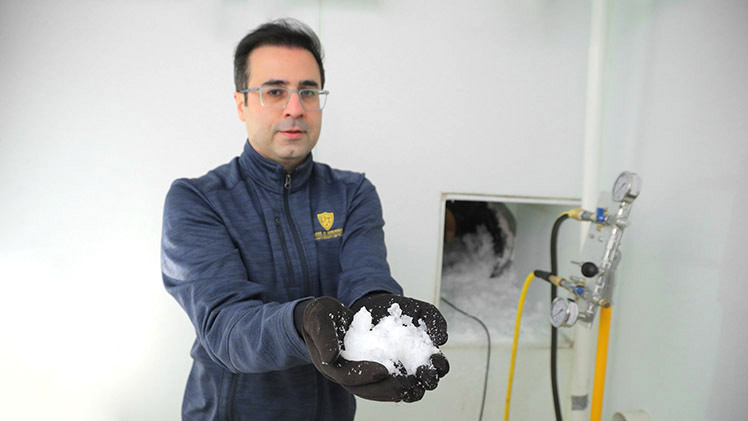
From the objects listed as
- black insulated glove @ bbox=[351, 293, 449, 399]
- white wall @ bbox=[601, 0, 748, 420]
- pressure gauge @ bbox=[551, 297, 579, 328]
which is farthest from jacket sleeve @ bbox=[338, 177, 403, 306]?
white wall @ bbox=[601, 0, 748, 420]

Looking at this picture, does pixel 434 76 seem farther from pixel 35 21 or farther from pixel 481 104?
pixel 35 21

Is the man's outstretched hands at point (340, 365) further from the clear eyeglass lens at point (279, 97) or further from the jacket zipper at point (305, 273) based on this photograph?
the clear eyeglass lens at point (279, 97)

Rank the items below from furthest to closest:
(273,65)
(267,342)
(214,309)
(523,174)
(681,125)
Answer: (523,174) < (681,125) < (273,65) < (214,309) < (267,342)

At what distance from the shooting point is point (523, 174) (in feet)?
5.76

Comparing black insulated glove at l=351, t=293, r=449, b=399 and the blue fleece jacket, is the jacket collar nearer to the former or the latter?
the blue fleece jacket

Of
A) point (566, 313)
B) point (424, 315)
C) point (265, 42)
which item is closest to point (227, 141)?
point (265, 42)

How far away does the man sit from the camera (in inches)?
40.3

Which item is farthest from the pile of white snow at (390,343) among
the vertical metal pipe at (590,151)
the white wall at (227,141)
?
the vertical metal pipe at (590,151)

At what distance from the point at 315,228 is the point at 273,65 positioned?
40cm

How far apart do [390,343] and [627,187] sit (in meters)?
0.77

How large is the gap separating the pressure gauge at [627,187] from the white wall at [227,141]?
25 centimetres

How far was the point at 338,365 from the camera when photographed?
0.77 metres

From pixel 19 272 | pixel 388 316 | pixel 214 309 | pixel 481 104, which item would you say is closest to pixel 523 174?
pixel 481 104

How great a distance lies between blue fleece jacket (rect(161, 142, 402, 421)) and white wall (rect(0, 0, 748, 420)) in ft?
1.54
